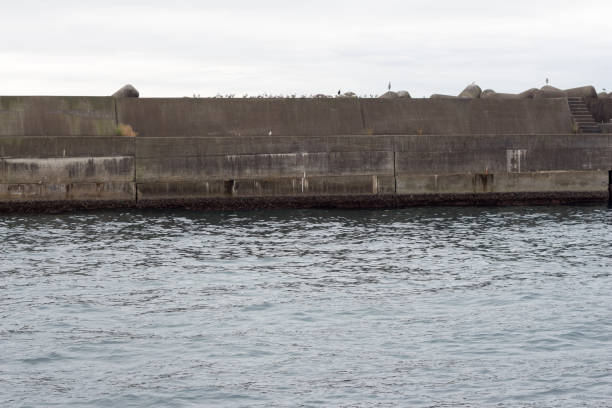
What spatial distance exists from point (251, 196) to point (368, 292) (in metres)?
12.8

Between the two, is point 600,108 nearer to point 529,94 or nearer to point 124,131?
point 529,94

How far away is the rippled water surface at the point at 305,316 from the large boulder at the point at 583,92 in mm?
12720

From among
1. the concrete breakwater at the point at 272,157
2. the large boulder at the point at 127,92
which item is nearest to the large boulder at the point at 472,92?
the concrete breakwater at the point at 272,157

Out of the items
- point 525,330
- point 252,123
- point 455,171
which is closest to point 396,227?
point 455,171

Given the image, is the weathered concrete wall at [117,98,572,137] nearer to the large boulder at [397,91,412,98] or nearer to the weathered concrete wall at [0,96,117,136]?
the weathered concrete wall at [0,96,117,136]

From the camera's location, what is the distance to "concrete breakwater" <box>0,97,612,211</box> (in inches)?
1069

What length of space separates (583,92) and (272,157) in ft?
45.5

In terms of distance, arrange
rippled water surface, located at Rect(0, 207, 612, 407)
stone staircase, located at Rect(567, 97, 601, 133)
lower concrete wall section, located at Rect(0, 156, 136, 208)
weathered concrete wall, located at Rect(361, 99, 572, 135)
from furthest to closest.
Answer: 1. stone staircase, located at Rect(567, 97, 601, 133)
2. weathered concrete wall, located at Rect(361, 99, 572, 135)
3. lower concrete wall section, located at Rect(0, 156, 136, 208)
4. rippled water surface, located at Rect(0, 207, 612, 407)

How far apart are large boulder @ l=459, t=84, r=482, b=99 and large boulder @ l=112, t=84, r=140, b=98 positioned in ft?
42.1

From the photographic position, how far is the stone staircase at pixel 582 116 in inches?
1276

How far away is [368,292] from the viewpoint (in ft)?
51.2

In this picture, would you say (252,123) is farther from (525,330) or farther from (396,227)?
(525,330)

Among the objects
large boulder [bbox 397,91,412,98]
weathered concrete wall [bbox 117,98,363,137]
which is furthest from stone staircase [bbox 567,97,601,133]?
weathered concrete wall [bbox 117,98,363,137]

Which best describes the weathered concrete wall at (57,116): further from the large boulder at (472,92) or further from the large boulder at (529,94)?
the large boulder at (529,94)
